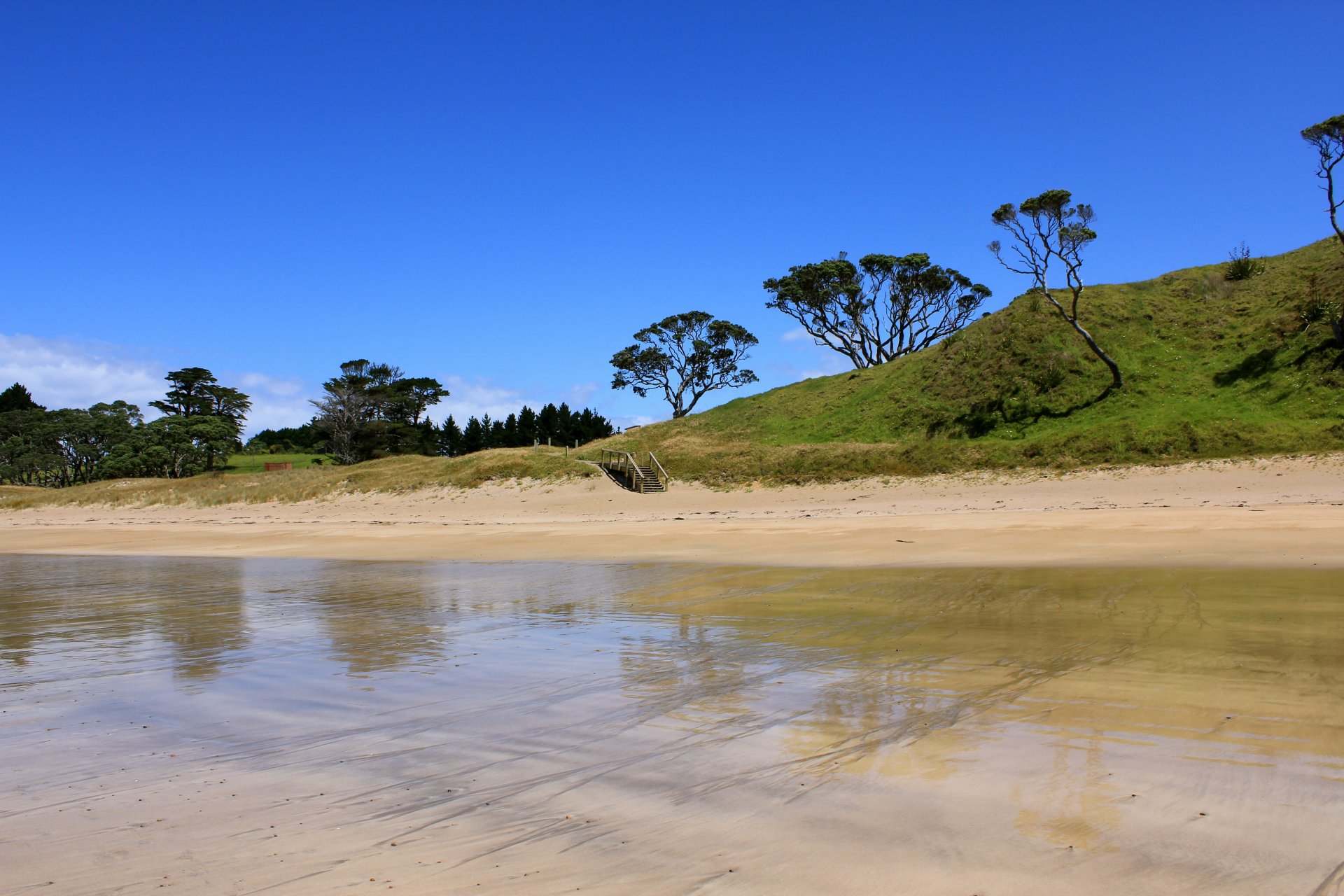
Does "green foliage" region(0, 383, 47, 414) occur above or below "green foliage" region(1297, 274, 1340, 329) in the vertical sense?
above

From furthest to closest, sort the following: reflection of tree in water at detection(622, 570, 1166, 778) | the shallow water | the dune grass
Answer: the dune grass, reflection of tree in water at detection(622, 570, 1166, 778), the shallow water

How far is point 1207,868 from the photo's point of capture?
11.9 ft

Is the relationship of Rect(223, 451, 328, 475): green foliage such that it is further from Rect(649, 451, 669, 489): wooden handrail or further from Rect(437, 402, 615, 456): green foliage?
Rect(649, 451, 669, 489): wooden handrail

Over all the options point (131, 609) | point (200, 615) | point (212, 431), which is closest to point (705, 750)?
point (200, 615)

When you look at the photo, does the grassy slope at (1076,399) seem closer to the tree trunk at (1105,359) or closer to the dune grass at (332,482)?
the tree trunk at (1105,359)

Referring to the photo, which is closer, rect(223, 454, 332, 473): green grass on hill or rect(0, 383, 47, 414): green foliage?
rect(223, 454, 332, 473): green grass on hill

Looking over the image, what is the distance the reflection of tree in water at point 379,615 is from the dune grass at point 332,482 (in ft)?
80.5

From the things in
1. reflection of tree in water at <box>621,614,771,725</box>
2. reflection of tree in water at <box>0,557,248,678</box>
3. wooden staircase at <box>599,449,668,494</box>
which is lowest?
reflection of tree in water at <box>621,614,771,725</box>

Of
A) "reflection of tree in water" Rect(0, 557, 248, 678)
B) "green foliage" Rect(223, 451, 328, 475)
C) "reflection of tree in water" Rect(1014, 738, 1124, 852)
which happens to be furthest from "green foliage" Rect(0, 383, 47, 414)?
"reflection of tree in water" Rect(1014, 738, 1124, 852)

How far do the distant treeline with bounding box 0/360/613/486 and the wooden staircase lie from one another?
40.5 metres

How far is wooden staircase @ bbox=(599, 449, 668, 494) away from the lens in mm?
39281

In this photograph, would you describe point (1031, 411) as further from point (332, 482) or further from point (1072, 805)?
point (1072, 805)

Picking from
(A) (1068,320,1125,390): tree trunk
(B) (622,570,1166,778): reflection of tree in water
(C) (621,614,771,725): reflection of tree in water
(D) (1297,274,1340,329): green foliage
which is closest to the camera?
(B) (622,570,1166,778): reflection of tree in water

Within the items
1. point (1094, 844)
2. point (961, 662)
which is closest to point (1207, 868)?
point (1094, 844)
